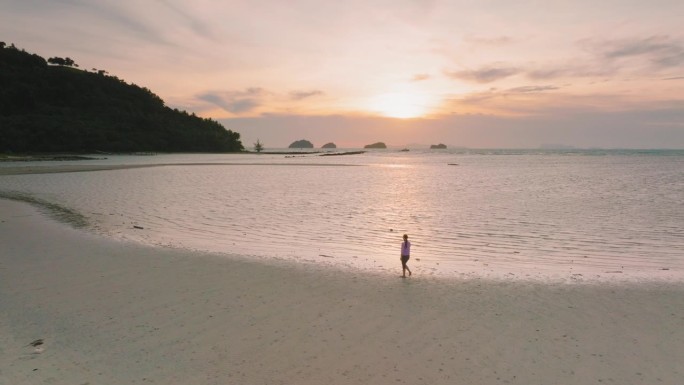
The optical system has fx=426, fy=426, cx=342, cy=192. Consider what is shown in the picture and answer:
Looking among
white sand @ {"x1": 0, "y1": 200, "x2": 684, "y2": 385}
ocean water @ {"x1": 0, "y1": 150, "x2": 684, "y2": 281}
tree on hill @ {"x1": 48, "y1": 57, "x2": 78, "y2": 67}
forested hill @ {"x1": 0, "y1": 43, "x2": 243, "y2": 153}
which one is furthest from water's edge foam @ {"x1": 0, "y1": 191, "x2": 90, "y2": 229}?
tree on hill @ {"x1": 48, "y1": 57, "x2": 78, "y2": 67}

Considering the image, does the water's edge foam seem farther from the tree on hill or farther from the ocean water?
the tree on hill

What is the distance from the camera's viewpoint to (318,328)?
830 centimetres

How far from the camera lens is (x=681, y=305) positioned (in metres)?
9.63

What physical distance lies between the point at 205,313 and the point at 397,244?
9463 millimetres

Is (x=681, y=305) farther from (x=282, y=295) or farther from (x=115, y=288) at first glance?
(x=115, y=288)

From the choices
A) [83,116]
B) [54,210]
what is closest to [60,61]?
[83,116]

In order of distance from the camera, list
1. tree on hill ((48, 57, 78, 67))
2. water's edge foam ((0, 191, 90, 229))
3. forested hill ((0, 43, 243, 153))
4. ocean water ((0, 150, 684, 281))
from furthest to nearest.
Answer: tree on hill ((48, 57, 78, 67)) → forested hill ((0, 43, 243, 153)) → water's edge foam ((0, 191, 90, 229)) → ocean water ((0, 150, 684, 281))

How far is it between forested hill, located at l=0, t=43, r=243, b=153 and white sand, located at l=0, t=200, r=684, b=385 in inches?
4941

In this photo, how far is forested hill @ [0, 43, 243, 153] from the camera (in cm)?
11944

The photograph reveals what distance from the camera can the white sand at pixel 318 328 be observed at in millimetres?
6668

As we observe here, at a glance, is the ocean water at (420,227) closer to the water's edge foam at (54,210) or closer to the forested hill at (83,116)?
the water's edge foam at (54,210)

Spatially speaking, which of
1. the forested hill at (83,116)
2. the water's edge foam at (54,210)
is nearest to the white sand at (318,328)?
the water's edge foam at (54,210)

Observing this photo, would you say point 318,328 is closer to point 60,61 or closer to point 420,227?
point 420,227

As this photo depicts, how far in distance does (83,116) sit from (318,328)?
163895mm
